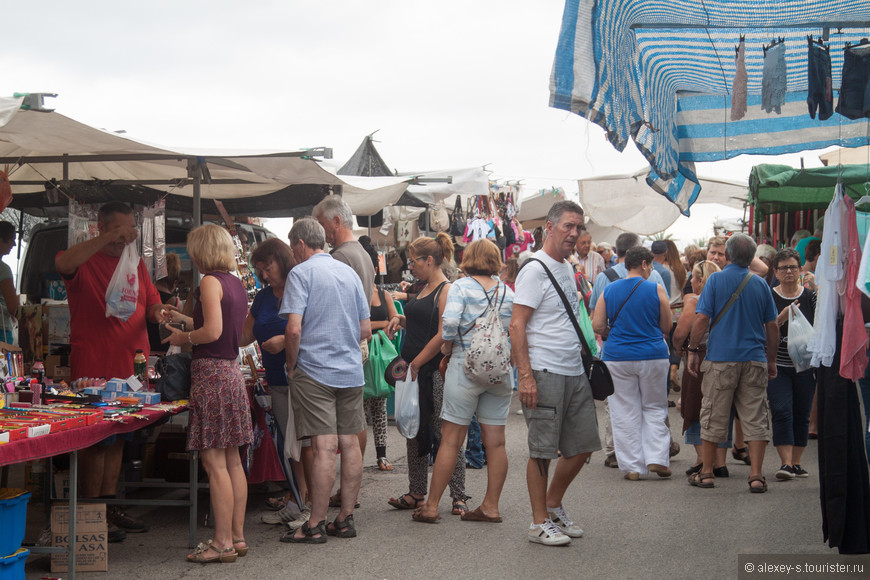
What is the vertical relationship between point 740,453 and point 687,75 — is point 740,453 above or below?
below

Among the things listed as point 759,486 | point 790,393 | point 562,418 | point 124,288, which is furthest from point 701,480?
point 124,288

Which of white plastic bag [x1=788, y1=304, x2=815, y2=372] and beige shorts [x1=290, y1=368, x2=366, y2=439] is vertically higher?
white plastic bag [x1=788, y1=304, x2=815, y2=372]

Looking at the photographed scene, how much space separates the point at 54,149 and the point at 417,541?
361cm

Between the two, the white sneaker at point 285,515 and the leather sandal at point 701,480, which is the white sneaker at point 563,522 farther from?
the leather sandal at point 701,480

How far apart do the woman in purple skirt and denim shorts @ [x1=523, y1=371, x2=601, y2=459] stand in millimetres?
1737

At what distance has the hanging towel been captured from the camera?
5.64 meters

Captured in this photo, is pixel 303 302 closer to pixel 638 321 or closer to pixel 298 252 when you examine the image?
pixel 298 252

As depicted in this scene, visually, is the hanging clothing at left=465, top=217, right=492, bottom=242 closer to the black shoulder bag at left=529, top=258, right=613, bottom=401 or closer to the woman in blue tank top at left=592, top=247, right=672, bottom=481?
the woman in blue tank top at left=592, top=247, right=672, bottom=481

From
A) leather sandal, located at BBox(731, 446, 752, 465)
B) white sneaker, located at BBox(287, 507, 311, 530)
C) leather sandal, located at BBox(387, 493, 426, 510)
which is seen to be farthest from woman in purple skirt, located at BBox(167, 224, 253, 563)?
leather sandal, located at BBox(731, 446, 752, 465)

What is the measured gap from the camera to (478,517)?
6.20 m

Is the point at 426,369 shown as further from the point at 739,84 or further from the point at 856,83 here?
the point at 856,83

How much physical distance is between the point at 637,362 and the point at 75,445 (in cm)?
449

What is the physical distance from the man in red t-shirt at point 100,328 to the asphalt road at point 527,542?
19.1 inches

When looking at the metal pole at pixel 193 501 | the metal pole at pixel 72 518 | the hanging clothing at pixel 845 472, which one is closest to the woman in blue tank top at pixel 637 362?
the hanging clothing at pixel 845 472
